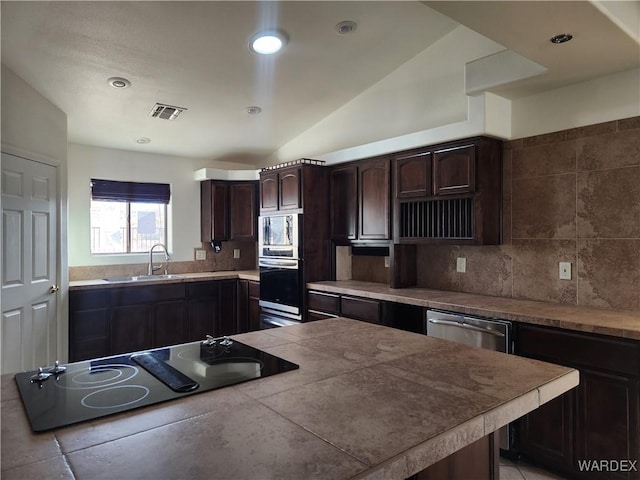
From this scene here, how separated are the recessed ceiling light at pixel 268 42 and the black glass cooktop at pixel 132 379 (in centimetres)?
226

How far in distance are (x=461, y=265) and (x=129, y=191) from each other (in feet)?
12.0

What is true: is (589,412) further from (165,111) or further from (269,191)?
(165,111)

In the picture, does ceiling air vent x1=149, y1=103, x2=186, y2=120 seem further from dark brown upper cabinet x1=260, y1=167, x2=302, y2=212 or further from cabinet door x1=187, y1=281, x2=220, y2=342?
cabinet door x1=187, y1=281, x2=220, y2=342

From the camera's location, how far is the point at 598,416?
218 cm

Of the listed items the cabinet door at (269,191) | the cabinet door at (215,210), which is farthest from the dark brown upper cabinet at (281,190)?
the cabinet door at (215,210)

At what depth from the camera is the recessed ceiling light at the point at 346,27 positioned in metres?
2.97

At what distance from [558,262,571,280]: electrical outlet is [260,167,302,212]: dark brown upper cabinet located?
225 cm

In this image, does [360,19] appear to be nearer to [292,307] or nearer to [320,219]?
[320,219]

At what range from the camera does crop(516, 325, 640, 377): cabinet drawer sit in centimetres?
206

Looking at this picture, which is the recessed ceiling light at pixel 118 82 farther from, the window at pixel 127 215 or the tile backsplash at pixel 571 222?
the tile backsplash at pixel 571 222

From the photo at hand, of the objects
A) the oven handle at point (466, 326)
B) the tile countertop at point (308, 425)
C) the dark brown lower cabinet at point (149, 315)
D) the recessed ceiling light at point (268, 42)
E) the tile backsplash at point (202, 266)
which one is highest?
the recessed ceiling light at point (268, 42)

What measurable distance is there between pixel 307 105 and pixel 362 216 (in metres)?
1.29

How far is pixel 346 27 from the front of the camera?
3.02 meters

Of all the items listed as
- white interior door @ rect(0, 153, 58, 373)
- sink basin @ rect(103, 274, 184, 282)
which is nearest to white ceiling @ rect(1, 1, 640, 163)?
white interior door @ rect(0, 153, 58, 373)
